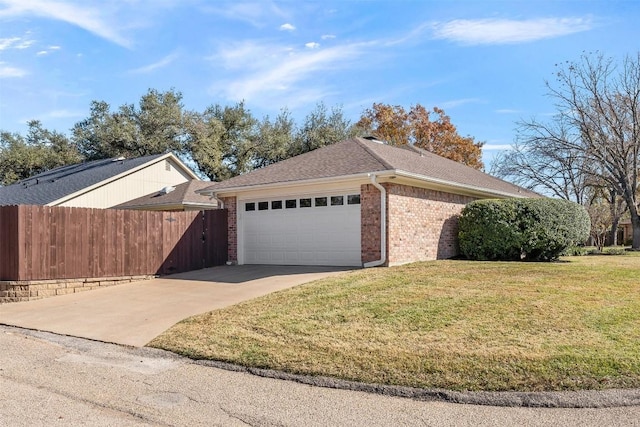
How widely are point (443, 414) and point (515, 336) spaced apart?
2261mm

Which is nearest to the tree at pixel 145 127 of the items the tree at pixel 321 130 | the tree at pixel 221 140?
the tree at pixel 221 140

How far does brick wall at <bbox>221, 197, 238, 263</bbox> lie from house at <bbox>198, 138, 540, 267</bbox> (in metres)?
0.03

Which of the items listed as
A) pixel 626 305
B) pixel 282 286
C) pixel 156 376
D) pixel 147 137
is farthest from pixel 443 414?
pixel 147 137

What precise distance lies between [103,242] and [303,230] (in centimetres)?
540

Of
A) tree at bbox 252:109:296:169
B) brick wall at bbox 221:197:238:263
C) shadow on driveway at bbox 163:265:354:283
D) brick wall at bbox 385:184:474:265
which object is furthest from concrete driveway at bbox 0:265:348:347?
tree at bbox 252:109:296:169

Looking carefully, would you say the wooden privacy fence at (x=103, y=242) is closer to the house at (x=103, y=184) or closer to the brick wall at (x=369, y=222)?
the brick wall at (x=369, y=222)

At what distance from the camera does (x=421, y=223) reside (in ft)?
46.9

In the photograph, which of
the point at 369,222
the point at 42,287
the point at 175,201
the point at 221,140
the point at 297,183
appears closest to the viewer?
the point at 42,287

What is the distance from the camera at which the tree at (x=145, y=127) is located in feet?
116

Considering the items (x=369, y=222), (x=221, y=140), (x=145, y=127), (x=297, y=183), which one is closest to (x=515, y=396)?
(x=369, y=222)

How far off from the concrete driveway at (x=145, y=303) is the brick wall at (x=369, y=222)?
0.90 metres

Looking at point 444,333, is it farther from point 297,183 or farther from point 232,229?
point 232,229

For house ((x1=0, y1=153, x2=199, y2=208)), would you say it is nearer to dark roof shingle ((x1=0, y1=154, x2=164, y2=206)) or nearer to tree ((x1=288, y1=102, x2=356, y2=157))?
dark roof shingle ((x1=0, y1=154, x2=164, y2=206))

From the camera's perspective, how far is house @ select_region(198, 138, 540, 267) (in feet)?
43.1
